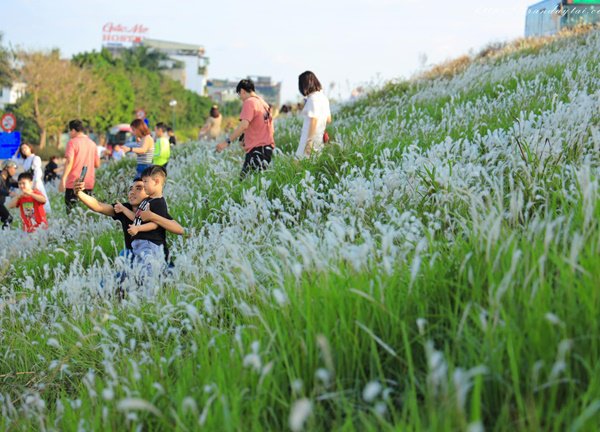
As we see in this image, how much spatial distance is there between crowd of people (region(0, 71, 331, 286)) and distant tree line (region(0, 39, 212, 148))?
5686cm

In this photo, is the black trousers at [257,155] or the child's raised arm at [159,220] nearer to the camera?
the child's raised arm at [159,220]

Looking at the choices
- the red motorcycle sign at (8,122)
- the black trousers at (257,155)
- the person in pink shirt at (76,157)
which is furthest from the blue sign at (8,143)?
the black trousers at (257,155)

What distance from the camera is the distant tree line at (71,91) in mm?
67438

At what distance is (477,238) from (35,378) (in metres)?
2.93

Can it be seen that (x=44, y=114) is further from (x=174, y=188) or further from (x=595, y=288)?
(x=595, y=288)

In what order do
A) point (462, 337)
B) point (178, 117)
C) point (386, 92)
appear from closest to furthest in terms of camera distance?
point (462, 337) < point (386, 92) < point (178, 117)

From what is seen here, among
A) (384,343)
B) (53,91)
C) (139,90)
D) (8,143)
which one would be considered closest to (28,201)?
(384,343)

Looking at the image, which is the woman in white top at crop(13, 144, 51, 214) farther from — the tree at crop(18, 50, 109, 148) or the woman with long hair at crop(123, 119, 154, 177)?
the tree at crop(18, 50, 109, 148)

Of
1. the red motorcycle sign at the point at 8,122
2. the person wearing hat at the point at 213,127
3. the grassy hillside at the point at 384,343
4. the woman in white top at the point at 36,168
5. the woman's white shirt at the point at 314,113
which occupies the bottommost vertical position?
the grassy hillside at the point at 384,343

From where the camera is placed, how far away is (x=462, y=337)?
2432 millimetres

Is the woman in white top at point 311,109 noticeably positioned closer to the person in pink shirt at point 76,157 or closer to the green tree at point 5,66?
the person in pink shirt at point 76,157

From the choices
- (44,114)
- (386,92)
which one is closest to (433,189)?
(386,92)

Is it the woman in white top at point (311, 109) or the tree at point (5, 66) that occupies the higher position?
the tree at point (5, 66)

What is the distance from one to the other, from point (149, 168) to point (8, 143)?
24792 mm
